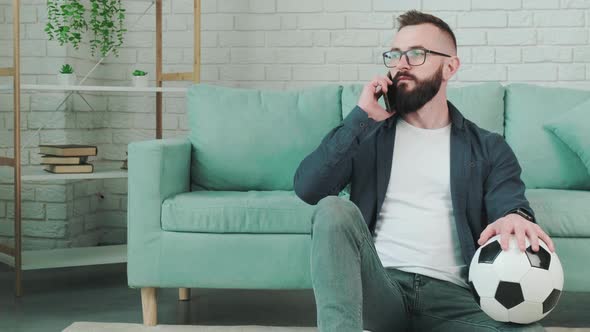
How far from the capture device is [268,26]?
13.1 ft

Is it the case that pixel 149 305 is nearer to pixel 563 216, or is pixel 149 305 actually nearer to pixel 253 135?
pixel 253 135

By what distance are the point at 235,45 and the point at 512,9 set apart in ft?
4.59

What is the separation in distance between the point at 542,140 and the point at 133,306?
173 cm

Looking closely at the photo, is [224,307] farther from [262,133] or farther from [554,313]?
[554,313]

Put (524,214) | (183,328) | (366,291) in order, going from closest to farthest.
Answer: (366,291) < (524,214) < (183,328)

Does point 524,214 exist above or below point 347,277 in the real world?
above

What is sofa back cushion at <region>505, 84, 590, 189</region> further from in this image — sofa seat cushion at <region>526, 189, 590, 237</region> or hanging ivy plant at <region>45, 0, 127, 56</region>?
A: hanging ivy plant at <region>45, 0, 127, 56</region>

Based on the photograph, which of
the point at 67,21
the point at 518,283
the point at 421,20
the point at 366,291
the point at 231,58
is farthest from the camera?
the point at 231,58

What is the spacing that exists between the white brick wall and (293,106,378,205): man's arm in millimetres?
1884

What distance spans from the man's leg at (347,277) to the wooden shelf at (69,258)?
1.72 meters

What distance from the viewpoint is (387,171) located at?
208 centimetres

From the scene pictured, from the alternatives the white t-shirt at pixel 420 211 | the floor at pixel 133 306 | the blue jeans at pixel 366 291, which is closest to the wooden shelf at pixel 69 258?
the floor at pixel 133 306

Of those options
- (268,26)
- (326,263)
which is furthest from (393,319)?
(268,26)

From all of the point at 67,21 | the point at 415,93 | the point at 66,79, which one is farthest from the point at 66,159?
the point at 415,93
